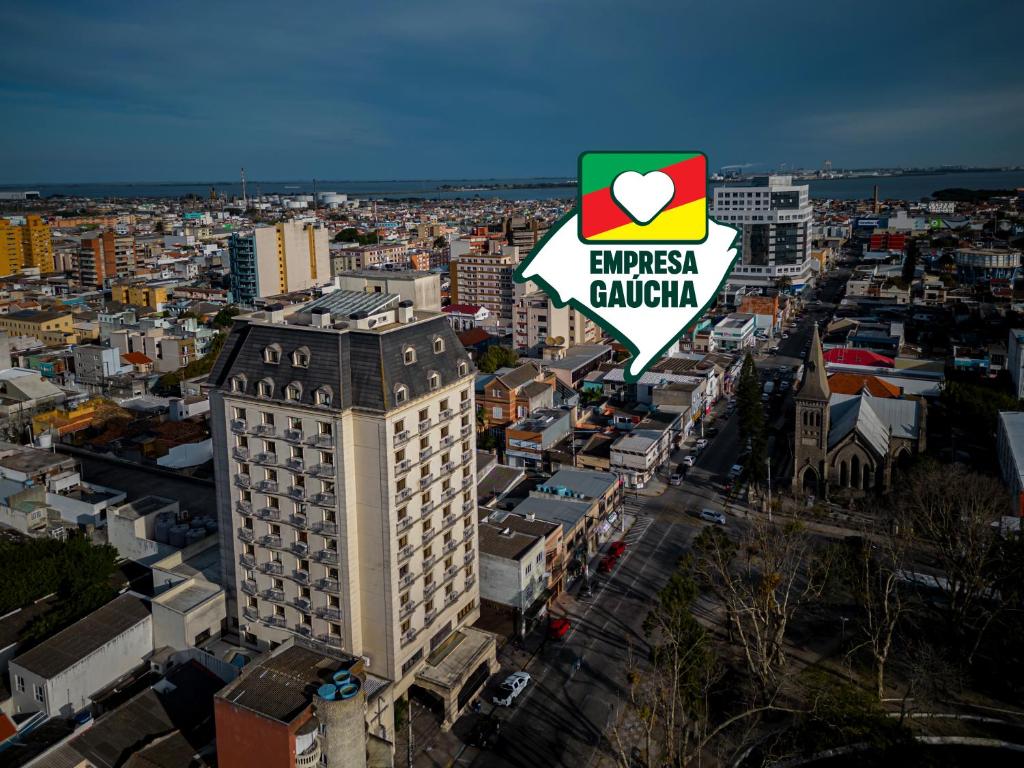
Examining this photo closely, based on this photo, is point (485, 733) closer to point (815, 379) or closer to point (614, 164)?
point (614, 164)

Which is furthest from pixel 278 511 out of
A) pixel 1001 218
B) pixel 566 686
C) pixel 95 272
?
pixel 1001 218

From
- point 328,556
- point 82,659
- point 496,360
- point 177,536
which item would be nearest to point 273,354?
point 328,556

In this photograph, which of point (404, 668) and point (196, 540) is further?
point (196, 540)

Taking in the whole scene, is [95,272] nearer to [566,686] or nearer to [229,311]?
[229,311]

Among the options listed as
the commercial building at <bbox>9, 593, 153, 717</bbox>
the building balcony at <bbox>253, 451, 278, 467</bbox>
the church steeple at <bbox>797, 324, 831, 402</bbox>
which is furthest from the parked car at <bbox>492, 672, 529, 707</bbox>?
the church steeple at <bbox>797, 324, 831, 402</bbox>

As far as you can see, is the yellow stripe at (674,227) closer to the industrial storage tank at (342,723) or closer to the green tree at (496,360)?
the industrial storage tank at (342,723)

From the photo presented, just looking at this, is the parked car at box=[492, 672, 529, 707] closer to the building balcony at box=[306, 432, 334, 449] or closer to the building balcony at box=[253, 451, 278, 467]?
the building balcony at box=[306, 432, 334, 449]
